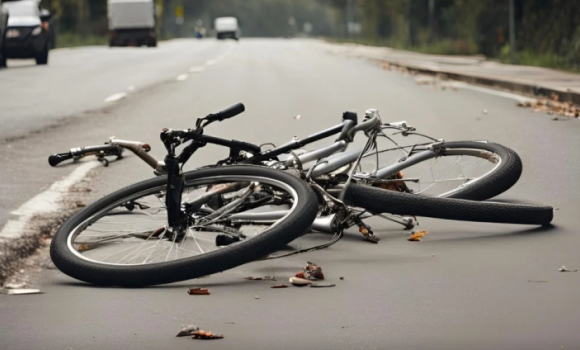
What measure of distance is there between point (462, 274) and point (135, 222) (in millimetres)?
1513

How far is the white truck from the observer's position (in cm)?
6150

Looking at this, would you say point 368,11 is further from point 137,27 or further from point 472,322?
point 472,322

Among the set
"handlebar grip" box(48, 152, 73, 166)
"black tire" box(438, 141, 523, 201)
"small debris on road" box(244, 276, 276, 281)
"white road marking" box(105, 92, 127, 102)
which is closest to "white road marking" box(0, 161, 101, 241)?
"handlebar grip" box(48, 152, 73, 166)

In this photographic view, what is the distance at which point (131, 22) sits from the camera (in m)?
62.0

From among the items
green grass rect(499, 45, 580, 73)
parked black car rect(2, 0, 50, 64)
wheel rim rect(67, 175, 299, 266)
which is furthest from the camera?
parked black car rect(2, 0, 50, 64)

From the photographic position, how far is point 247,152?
20.9 ft

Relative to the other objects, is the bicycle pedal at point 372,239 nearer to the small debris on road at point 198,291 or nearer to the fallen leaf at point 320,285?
the fallen leaf at point 320,285

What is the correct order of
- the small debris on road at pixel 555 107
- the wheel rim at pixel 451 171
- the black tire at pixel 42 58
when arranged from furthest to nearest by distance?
1. the black tire at pixel 42 58
2. the small debris on road at pixel 555 107
3. the wheel rim at pixel 451 171

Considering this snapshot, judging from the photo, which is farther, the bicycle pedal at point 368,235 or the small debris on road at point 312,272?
the bicycle pedal at point 368,235

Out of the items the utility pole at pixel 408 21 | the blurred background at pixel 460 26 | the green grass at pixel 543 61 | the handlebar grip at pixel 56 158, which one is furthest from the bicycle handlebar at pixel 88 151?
the utility pole at pixel 408 21

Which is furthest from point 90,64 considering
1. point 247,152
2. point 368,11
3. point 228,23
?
point 228,23

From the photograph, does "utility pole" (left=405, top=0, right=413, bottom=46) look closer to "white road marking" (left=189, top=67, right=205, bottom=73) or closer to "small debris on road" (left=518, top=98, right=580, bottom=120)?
"white road marking" (left=189, top=67, right=205, bottom=73)

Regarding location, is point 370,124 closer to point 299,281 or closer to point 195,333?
point 299,281

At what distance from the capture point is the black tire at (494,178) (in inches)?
276
